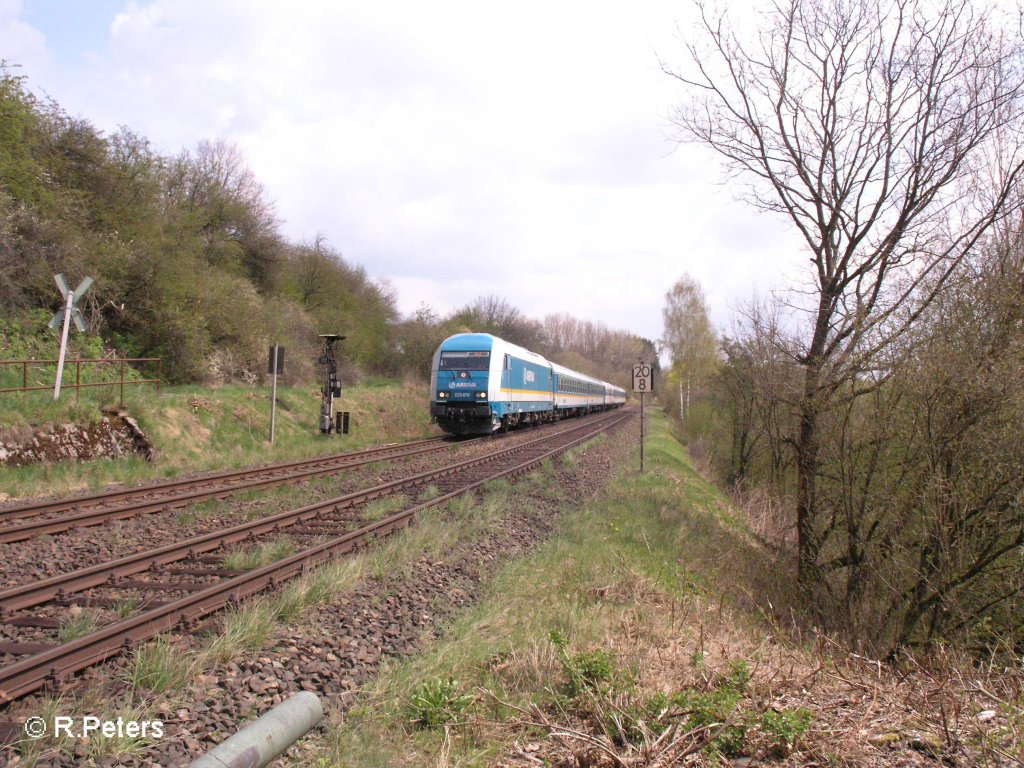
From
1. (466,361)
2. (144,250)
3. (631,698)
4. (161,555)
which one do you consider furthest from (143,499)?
(144,250)

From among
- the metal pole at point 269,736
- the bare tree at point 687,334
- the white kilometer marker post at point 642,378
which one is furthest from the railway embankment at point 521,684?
the bare tree at point 687,334

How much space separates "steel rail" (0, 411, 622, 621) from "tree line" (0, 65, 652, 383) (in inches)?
568

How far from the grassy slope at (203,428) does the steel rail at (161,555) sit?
4646 millimetres

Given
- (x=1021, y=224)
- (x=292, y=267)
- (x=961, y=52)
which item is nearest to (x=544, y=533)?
(x=1021, y=224)

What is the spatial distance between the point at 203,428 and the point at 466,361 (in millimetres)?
7975

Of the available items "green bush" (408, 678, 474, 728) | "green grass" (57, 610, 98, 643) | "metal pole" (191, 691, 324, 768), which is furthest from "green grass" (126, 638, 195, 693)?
"green bush" (408, 678, 474, 728)

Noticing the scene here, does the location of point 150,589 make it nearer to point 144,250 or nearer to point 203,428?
point 203,428

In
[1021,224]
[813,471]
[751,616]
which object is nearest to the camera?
[751,616]

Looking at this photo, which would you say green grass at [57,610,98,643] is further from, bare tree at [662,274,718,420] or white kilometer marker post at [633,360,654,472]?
bare tree at [662,274,718,420]

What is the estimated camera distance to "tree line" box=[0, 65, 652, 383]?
65.5ft

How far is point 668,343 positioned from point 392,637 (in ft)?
156

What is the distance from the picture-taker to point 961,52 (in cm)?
976

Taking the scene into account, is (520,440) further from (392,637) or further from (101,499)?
(392,637)

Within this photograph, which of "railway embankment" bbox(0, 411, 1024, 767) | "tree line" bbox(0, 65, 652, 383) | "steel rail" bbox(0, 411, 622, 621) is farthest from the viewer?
"tree line" bbox(0, 65, 652, 383)
